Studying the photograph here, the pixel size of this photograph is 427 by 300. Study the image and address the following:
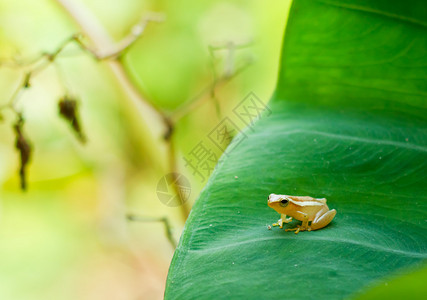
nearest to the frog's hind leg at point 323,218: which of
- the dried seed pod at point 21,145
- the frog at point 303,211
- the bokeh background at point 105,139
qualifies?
the frog at point 303,211

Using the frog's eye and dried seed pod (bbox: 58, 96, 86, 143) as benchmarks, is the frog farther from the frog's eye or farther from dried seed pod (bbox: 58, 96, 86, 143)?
dried seed pod (bbox: 58, 96, 86, 143)

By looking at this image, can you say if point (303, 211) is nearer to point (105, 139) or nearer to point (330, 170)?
point (330, 170)

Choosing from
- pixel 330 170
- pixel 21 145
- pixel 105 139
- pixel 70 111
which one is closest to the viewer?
pixel 330 170

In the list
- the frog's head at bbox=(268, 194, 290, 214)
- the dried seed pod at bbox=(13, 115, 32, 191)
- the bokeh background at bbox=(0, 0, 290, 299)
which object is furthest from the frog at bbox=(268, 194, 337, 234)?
the bokeh background at bbox=(0, 0, 290, 299)

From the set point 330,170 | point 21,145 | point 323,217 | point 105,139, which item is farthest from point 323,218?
point 105,139

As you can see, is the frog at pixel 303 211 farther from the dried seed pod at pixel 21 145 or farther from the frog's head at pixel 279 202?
the dried seed pod at pixel 21 145

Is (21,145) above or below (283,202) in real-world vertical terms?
below

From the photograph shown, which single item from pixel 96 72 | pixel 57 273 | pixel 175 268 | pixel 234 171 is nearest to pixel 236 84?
pixel 96 72

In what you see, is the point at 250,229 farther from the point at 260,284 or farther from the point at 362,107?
the point at 362,107
